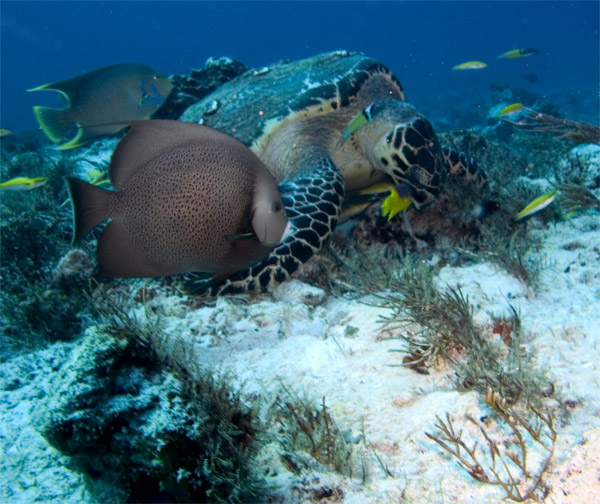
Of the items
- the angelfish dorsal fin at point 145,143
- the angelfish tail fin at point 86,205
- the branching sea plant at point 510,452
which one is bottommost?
the branching sea plant at point 510,452

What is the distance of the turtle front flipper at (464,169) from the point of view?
15.0 ft

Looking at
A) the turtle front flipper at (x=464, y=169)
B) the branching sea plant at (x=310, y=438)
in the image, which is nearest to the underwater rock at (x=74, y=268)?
the branching sea plant at (x=310, y=438)

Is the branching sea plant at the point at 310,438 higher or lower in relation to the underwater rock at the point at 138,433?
lower

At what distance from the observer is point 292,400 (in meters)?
1.78

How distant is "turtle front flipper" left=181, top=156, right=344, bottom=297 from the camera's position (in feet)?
10.1

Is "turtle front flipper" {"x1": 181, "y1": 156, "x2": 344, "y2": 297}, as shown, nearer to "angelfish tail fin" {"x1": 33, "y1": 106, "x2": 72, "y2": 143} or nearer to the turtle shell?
the turtle shell

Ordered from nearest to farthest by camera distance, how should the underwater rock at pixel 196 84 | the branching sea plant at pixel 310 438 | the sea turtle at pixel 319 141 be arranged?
the branching sea plant at pixel 310 438
the sea turtle at pixel 319 141
the underwater rock at pixel 196 84

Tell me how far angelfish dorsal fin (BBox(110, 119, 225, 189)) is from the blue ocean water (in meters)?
33.1

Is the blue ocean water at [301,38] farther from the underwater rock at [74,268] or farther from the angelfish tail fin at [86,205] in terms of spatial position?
the angelfish tail fin at [86,205]

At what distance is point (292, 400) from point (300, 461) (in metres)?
0.32

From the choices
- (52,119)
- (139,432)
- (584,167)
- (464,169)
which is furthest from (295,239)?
(52,119)

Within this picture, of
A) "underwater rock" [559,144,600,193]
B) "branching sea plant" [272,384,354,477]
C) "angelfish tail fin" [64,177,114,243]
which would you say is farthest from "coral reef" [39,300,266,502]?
"underwater rock" [559,144,600,193]

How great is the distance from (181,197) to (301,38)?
122467 millimetres

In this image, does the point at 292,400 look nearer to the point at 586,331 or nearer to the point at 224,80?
the point at 586,331
